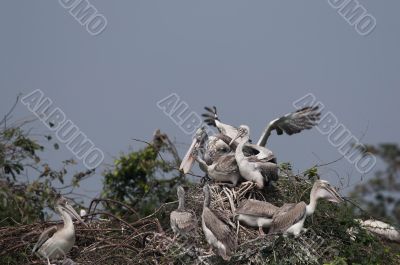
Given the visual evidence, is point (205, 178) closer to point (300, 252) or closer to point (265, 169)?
point (265, 169)

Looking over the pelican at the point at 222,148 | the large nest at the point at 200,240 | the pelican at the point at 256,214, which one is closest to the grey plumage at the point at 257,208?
the pelican at the point at 256,214

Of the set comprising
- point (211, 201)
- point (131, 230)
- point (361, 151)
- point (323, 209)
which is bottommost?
point (131, 230)

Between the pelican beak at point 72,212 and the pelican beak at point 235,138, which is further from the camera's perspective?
the pelican beak at point 235,138

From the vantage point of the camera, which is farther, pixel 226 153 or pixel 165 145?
pixel 165 145

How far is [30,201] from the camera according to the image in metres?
15.6

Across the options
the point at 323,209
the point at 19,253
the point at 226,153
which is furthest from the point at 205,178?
the point at 19,253

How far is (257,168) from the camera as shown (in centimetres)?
1280

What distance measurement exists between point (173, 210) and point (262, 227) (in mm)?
1248

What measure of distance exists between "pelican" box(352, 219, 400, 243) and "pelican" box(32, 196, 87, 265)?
11.1 ft

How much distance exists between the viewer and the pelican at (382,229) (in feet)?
43.4

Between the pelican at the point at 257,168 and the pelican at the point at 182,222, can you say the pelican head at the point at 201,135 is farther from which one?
the pelican at the point at 182,222

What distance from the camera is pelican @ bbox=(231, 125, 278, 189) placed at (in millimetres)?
12805

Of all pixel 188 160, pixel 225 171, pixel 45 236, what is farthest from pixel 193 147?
pixel 45 236

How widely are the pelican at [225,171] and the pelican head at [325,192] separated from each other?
3.36 feet
